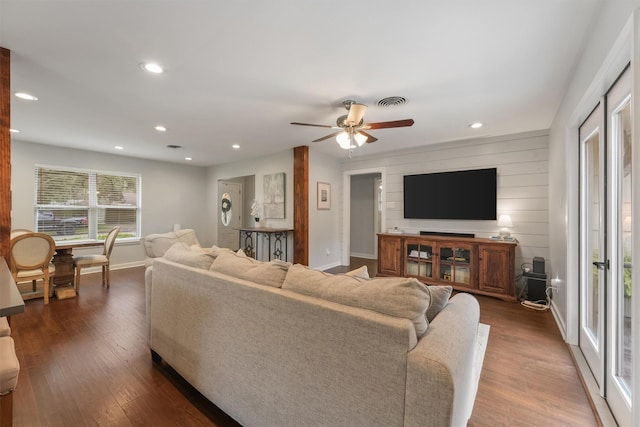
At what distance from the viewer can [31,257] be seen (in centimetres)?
347

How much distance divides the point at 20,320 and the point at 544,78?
602cm

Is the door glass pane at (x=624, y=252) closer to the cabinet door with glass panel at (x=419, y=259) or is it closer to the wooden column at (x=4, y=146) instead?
the cabinet door with glass panel at (x=419, y=259)

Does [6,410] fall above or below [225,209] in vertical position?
below

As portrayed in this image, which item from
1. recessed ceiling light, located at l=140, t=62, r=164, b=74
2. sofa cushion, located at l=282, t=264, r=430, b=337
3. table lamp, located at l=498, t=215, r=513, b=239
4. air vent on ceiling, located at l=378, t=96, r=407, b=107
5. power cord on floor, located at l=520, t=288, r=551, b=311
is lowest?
power cord on floor, located at l=520, t=288, r=551, b=311

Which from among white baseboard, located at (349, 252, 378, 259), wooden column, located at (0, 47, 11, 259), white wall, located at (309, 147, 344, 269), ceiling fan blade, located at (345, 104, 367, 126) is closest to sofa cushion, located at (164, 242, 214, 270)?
wooden column, located at (0, 47, 11, 259)

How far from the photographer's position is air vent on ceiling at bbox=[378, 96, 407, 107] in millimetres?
2881

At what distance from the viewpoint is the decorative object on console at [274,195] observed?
555 cm

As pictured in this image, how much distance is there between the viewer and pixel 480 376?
2061 mm

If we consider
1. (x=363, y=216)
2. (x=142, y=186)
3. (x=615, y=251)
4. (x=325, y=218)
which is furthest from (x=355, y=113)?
(x=142, y=186)

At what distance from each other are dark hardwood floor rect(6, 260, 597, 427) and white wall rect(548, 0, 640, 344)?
0.40 m

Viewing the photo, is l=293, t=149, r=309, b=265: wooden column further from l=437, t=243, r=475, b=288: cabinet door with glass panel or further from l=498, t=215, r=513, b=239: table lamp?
l=498, t=215, r=513, b=239: table lamp

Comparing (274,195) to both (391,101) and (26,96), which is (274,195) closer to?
(391,101)

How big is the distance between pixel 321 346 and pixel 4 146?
110 inches

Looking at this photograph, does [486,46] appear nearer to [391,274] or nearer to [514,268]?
[514,268]
